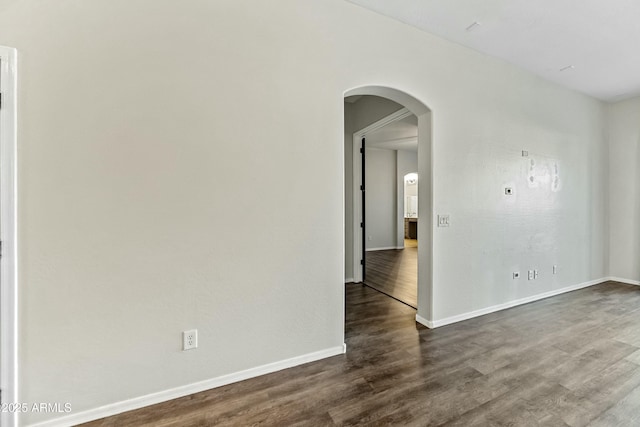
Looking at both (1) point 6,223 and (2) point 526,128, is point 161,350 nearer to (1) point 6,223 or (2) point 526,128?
(1) point 6,223

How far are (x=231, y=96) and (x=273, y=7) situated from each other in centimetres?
80

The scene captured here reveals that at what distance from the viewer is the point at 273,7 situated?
207cm

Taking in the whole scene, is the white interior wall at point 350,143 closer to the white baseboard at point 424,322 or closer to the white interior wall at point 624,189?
the white baseboard at point 424,322

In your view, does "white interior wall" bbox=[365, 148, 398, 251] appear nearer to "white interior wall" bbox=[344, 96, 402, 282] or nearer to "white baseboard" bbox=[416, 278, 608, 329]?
"white interior wall" bbox=[344, 96, 402, 282]

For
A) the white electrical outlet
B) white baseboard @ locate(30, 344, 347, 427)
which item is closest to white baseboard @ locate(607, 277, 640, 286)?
white baseboard @ locate(30, 344, 347, 427)

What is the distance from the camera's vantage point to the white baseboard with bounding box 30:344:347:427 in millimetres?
1579

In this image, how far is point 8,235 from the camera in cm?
145

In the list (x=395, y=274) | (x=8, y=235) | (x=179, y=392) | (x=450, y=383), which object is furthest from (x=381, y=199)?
(x=8, y=235)

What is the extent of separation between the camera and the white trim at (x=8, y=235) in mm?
1434

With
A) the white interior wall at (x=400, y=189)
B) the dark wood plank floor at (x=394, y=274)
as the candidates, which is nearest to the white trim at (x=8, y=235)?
the dark wood plank floor at (x=394, y=274)

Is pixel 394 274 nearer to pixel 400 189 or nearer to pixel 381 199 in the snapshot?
pixel 381 199

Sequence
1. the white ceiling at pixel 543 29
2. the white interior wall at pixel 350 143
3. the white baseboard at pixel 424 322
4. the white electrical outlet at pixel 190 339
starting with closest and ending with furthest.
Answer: the white electrical outlet at pixel 190 339
the white ceiling at pixel 543 29
the white baseboard at pixel 424 322
the white interior wall at pixel 350 143

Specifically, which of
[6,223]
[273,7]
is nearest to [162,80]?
[273,7]

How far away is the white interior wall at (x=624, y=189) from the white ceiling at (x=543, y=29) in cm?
123
